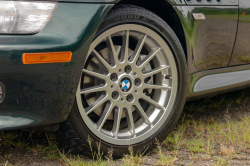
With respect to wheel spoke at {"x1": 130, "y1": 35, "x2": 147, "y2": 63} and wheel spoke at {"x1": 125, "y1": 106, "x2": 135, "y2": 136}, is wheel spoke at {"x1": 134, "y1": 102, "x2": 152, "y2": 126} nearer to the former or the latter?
wheel spoke at {"x1": 125, "y1": 106, "x2": 135, "y2": 136}

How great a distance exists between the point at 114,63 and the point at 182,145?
0.84 meters

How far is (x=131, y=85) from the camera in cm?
230

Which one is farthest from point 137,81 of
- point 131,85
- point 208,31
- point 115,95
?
point 208,31

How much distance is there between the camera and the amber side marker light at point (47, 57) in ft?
5.85

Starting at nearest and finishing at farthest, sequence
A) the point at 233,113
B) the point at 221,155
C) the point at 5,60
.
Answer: the point at 5,60 → the point at 221,155 → the point at 233,113

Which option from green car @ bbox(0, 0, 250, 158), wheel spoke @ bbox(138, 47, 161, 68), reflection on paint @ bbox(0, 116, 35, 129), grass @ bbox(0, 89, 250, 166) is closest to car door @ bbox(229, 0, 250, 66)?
green car @ bbox(0, 0, 250, 158)

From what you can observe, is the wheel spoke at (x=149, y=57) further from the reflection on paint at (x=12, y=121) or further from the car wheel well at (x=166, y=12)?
the reflection on paint at (x=12, y=121)

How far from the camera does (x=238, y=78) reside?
118 inches

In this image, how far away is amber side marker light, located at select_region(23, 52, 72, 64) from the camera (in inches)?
70.2

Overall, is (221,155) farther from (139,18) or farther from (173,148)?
(139,18)

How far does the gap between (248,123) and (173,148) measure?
0.93m

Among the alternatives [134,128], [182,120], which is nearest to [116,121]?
[134,128]

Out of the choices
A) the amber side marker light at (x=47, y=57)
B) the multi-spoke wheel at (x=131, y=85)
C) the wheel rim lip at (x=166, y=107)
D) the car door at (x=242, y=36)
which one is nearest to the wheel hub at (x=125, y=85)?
the multi-spoke wheel at (x=131, y=85)

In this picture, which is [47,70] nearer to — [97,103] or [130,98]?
[97,103]
